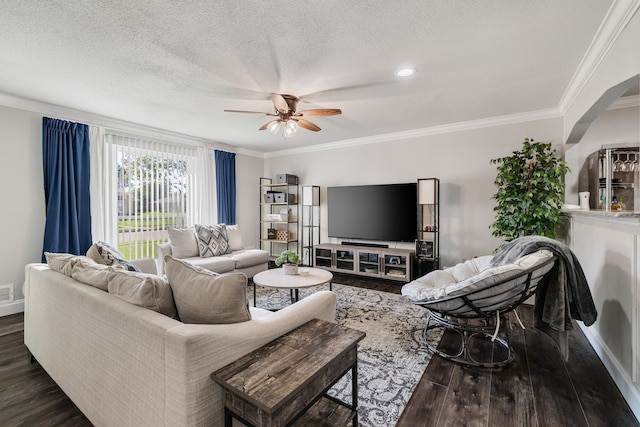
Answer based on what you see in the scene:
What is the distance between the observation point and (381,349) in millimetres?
2434

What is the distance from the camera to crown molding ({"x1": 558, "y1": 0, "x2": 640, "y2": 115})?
67.3 inches

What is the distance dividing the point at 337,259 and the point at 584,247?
3.22 m

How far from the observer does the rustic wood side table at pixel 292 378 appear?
981mm

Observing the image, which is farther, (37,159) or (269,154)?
(269,154)

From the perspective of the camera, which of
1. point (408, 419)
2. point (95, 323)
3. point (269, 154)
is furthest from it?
point (269, 154)

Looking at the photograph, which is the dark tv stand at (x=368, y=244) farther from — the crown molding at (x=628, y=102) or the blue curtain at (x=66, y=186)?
the blue curtain at (x=66, y=186)

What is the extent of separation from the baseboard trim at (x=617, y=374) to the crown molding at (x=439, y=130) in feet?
8.65

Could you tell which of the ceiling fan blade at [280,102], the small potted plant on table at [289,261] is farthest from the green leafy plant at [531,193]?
the ceiling fan blade at [280,102]

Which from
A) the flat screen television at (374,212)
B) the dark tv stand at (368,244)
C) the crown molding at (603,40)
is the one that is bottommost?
the dark tv stand at (368,244)

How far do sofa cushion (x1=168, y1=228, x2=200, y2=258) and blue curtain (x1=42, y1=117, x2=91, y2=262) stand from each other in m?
1.00

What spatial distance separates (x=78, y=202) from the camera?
11.9ft

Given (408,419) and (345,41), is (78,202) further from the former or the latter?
(408,419)

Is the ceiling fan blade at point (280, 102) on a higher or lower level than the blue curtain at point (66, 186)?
higher

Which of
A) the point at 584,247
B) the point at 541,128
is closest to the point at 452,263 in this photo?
the point at 584,247
